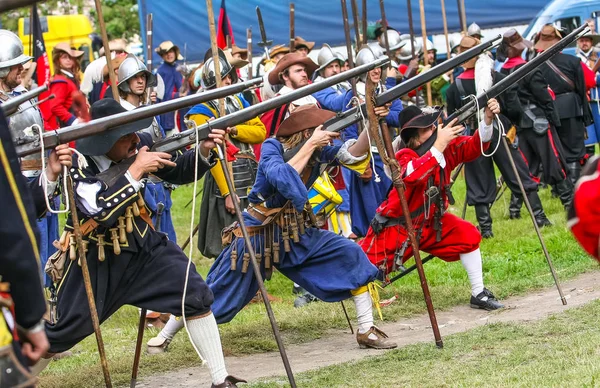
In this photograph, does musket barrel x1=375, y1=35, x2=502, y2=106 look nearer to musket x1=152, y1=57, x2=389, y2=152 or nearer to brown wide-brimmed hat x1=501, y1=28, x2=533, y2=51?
musket x1=152, y1=57, x2=389, y2=152

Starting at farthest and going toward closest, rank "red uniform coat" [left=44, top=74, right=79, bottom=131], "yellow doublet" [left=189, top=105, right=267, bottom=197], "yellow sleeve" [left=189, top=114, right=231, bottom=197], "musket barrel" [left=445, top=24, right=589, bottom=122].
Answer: "red uniform coat" [left=44, top=74, right=79, bottom=131], "yellow doublet" [left=189, top=105, right=267, bottom=197], "yellow sleeve" [left=189, top=114, right=231, bottom=197], "musket barrel" [left=445, top=24, right=589, bottom=122]

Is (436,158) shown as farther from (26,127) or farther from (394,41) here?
(394,41)

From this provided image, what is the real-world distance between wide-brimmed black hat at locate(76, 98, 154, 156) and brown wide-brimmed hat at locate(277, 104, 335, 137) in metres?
1.45

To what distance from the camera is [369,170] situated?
950 cm

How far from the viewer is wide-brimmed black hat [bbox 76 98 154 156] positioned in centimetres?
547

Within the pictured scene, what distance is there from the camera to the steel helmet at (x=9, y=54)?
720 centimetres

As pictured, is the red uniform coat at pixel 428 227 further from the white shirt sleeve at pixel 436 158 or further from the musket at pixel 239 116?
the musket at pixel 239 116

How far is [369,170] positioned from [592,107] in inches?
220

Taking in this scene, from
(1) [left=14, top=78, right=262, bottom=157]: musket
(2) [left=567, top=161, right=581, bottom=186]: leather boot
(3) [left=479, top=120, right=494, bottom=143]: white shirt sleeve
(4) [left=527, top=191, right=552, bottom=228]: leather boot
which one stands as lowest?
(2) [left=567, top=161, right=581, bottom=186]: leather boot

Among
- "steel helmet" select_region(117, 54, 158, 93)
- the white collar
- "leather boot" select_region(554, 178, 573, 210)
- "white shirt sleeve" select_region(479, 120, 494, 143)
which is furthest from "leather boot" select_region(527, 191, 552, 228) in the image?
the white collar

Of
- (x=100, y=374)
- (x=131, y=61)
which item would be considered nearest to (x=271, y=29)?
(x=131, y=61)

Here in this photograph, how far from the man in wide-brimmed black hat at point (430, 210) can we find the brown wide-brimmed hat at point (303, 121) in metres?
0.78

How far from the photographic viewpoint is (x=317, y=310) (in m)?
8.18

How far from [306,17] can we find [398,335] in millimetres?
15080
